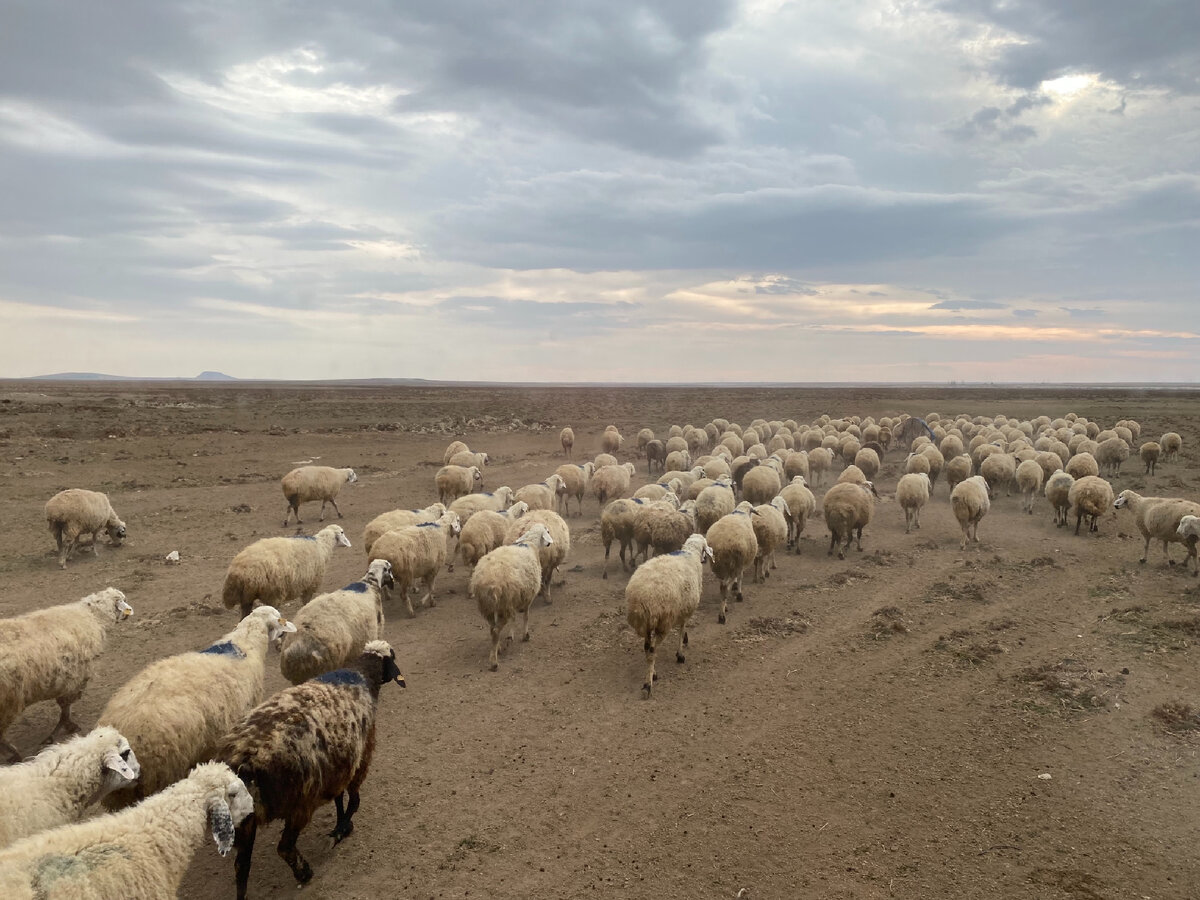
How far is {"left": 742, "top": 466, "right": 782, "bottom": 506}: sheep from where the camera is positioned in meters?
18.0

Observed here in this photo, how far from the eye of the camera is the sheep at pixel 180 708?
5492 millimetres

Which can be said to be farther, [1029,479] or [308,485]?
[1029,479]

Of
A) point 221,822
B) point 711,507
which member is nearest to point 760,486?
point 711,507

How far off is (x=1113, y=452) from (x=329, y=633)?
29.6 m

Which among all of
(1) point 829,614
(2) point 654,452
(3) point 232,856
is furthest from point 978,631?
(2) point 654,452

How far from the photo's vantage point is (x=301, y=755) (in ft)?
17.4

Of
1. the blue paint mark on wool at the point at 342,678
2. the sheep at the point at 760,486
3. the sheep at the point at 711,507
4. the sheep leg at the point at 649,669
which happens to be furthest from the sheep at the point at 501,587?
the sheep at the point at 760,486

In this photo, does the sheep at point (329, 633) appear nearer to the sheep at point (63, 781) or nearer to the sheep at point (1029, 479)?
the sheep at point (63, 781)

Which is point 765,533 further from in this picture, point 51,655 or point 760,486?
point 51,655

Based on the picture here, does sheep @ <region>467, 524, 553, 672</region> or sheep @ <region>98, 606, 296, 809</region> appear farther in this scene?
sheep @ <region>467, 524, 553, 672</region>

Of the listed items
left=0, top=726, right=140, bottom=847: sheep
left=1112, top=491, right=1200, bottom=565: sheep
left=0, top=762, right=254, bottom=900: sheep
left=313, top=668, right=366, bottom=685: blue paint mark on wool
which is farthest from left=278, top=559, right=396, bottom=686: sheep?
left=1112, top=491, right=1200, bottom=565: sheep

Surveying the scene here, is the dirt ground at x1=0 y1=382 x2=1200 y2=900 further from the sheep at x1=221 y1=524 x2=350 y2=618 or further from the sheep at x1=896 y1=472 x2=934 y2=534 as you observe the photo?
the sheep at x1=896 y1=472 x2=934 y2=534

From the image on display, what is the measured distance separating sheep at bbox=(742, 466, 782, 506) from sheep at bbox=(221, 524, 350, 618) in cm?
1176

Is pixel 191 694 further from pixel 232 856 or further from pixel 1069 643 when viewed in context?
pixel 1069 643
